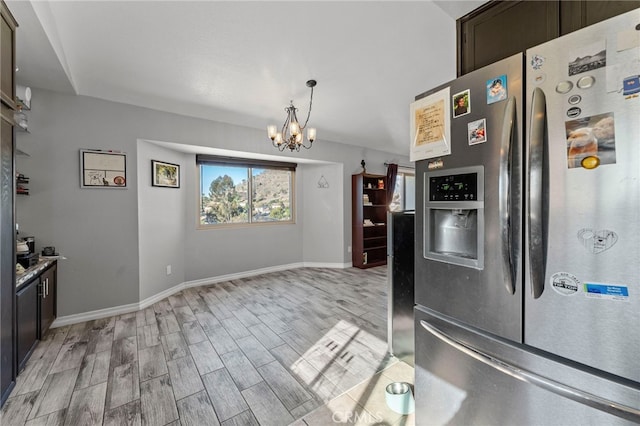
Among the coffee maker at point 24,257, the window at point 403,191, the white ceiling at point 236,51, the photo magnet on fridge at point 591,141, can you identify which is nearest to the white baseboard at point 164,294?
the coffee maker at point 24,257

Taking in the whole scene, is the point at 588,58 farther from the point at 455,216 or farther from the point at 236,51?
the point at 236,51

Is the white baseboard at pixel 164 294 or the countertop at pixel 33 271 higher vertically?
→ the countertop at pixel 33 271

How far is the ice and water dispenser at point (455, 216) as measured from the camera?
109cm

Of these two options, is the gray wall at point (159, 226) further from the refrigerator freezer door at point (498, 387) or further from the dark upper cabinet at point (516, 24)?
the dark upper cabinet at point (516, 24)

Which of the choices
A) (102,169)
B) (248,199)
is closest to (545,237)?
(102,169)

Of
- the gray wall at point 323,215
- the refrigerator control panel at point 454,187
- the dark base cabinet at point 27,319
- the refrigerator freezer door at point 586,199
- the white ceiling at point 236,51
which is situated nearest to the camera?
the refrigerator freezer door at point 586,199

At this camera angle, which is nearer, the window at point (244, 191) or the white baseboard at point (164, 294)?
the white baseboard at point (164, 294)

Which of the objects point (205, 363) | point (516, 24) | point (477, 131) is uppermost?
point (516, 24)

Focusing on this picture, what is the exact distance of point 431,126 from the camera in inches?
51.0

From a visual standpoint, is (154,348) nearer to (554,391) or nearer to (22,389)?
(22,389)

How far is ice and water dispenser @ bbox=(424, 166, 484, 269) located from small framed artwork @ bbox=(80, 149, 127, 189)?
358 centimetres

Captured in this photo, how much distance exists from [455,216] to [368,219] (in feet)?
15.4

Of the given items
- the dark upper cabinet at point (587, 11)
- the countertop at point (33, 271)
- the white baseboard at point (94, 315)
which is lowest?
the white baseboard at point (94, 315)

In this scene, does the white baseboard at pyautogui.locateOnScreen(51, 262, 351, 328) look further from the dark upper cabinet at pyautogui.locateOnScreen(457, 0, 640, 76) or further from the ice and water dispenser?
the dark upper cabinet at pyautogui.locateOnScreen(457, 0, 640, 76)
